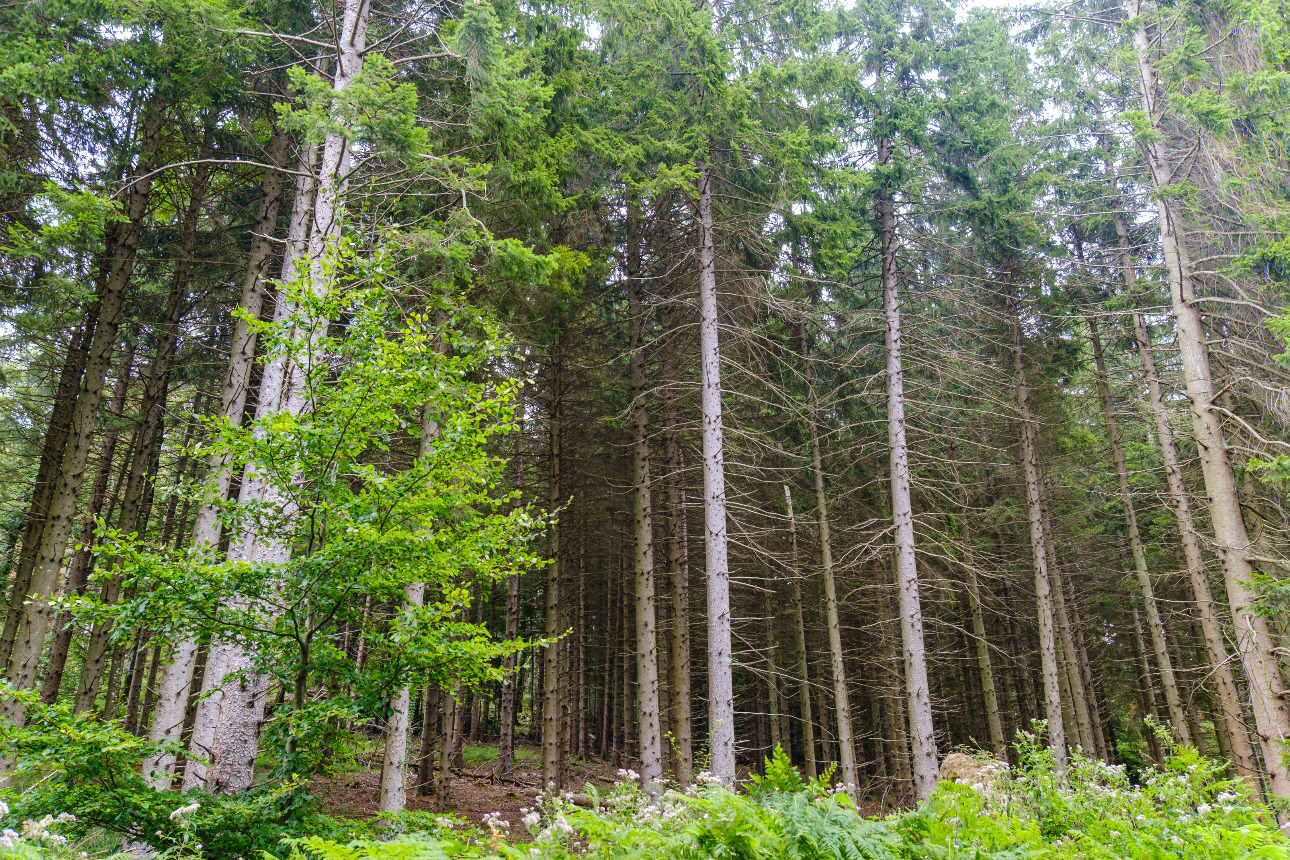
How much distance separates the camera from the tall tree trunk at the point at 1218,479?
807cm

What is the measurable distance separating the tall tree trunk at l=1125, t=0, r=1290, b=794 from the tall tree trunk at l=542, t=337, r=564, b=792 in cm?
1009

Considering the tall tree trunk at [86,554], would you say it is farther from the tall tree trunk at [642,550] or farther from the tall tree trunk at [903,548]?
the tall tree trunk at [903,548]

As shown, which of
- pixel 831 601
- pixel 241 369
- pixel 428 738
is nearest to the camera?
pixel 241 369

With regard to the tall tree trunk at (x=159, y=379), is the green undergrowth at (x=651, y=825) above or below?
below

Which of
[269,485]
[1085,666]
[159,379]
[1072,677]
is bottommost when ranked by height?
[1072,677]

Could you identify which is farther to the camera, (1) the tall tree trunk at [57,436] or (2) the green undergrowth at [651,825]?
(1) the tall tree trunk at [57,436]

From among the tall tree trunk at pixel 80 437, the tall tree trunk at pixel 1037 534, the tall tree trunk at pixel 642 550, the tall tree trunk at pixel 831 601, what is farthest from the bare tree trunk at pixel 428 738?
the tall tree trunk at pixel 1037 534

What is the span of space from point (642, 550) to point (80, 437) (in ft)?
29.3

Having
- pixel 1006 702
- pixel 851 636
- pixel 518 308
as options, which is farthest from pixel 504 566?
pixel 1006 702

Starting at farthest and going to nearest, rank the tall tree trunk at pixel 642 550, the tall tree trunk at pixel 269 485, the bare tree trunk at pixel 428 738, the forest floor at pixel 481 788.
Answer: the bare tree trunk at pixel 428 738 → the forest floor at pixel 481 788 → the tall tree trunk at pixel 642 550 → the tall tree trunk at pixel 269 485

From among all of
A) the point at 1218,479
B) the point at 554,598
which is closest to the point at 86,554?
the point at 554,598

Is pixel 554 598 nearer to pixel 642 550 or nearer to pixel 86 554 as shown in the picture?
pixel 642 550

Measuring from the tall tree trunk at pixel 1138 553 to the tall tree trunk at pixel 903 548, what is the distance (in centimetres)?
519

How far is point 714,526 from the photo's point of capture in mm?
10336
